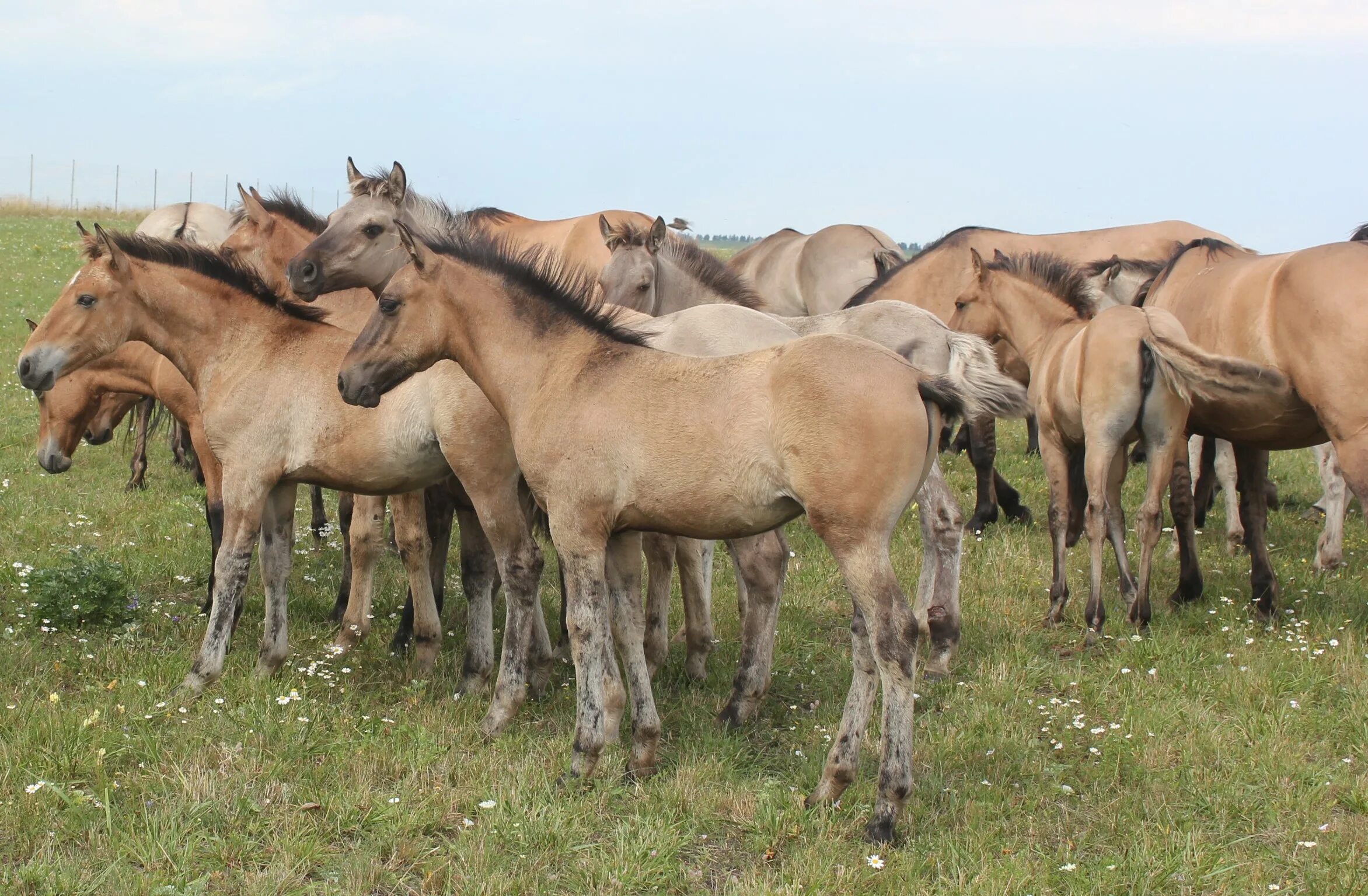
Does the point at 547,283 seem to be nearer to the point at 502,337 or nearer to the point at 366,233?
the point at 502,337

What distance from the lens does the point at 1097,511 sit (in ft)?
22.9

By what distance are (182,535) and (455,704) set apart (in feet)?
12.8

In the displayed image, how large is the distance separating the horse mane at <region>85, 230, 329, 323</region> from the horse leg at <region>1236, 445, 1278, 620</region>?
5.63 meters

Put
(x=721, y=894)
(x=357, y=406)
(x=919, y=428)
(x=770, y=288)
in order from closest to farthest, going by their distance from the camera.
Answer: (x=721, y=894)
(x=919, y=428)
(x=357, y=406)
(x=770, y=288)

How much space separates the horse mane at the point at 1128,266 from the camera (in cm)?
969

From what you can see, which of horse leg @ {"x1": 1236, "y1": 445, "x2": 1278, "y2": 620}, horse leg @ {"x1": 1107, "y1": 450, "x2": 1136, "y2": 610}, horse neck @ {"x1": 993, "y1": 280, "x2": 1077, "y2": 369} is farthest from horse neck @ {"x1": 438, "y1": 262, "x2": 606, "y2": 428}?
horse leg @ {"x1": 1236, "y1": 445, "x2": 1278, "y2": 620}

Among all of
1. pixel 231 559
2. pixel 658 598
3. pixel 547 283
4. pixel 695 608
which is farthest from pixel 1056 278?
pixel 231 559

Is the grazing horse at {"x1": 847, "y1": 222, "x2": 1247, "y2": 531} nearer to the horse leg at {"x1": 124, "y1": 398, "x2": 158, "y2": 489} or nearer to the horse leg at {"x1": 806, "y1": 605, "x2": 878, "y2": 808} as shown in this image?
the horse leg at {"x1": 806, "y1": 605, "x2": 878, "y2": 808}

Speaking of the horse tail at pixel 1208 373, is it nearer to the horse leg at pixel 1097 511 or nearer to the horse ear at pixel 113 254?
the horse leg at pixel 1097 511

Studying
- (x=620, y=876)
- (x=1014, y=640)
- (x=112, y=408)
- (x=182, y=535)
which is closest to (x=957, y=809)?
(x=620, y=876)

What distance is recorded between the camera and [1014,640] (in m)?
6.76

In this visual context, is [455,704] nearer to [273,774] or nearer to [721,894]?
[273,774]

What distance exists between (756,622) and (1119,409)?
2625 millimetres

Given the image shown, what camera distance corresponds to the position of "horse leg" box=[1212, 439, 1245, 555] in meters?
8.97
